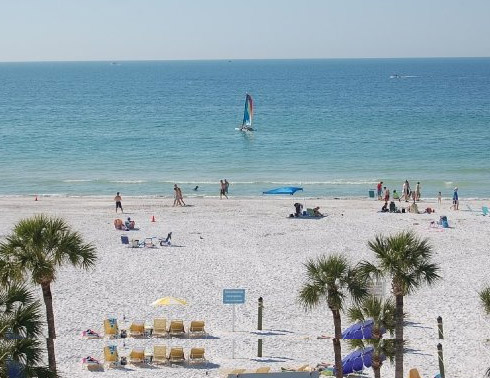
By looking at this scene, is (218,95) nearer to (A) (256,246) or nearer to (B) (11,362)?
(A) (256,246)

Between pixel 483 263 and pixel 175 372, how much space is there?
44.3ft

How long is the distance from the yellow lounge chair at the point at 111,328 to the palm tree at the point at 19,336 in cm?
596

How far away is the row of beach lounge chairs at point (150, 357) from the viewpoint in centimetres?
2019

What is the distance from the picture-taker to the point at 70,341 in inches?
854

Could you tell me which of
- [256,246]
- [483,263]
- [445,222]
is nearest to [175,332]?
[256,246]

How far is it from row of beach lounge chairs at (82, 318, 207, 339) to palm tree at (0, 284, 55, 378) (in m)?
5.97

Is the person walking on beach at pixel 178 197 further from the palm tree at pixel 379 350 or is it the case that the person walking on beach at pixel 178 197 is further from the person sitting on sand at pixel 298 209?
the palm tree at pixel 379 350

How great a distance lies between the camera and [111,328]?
72.2 feet

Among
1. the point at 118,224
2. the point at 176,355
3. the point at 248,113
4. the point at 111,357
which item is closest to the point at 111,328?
the point at 111,357

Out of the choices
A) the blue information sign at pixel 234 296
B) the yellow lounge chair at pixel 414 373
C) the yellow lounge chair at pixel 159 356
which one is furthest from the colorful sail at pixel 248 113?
the yellow lounge chair at pixel 414 373

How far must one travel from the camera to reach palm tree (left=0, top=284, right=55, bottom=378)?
540 inches

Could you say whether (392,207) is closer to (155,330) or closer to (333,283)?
(155,330)

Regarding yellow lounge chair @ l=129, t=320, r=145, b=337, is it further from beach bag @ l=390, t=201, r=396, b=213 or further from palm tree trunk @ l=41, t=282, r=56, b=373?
beach bag @ l=390, t=201, r=396, b=213

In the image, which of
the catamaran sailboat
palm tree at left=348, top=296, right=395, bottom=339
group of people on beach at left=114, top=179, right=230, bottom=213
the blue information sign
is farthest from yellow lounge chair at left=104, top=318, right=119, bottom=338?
the catamaran sailboat
